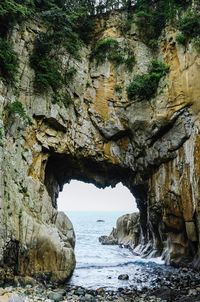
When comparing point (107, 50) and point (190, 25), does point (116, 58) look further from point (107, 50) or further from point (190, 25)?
point (190, 25)

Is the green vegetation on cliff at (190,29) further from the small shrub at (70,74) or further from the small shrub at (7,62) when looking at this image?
the small shrub at (7,62)

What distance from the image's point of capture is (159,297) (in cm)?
1533

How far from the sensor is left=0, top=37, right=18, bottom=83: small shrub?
766 inches

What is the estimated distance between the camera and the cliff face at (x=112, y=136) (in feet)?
66.7

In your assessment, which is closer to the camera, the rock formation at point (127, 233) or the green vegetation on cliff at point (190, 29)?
the green vegetation on cliff at point (190, 29)

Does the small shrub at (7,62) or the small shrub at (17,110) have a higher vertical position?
the small shrub at (7,62)

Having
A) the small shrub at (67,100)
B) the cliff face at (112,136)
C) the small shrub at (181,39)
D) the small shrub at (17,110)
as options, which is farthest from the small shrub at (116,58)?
the small shrub at (17,110)

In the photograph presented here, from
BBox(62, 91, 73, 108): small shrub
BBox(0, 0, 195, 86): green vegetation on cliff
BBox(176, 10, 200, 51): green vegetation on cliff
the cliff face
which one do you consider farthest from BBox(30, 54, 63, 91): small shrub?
BBox(176, 10, 200, 51): green vegetation on cliff

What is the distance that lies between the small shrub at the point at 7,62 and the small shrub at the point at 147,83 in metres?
7.86

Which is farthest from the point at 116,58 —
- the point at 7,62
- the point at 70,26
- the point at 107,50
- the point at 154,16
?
the point at 7,62

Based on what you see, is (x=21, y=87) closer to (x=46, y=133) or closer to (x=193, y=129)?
(x=46, y=133)

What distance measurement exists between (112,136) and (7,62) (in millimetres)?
8468

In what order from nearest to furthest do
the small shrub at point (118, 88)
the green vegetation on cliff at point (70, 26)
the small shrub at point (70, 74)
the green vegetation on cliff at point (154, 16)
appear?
1. the green vegetation on cliff at point (70, 26)
2. the small shrub at point (70, 74)
3. the small shrub at point (118, 88)
4. the green vegetation on cliff at point (154, 16)

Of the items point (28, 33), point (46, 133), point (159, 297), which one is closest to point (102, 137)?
point (46, 133)
